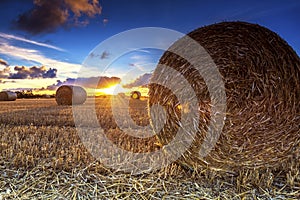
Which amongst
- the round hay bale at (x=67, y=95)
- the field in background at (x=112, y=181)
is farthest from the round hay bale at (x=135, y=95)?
the field in background at (x=112, y=181)

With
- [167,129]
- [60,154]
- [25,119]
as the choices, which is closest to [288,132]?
[167,129]

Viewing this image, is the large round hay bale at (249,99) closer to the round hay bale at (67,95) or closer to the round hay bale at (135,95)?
the round hay bale at (67,95)

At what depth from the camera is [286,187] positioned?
267 centimetres

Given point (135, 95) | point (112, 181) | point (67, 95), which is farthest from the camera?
point (135, 95)

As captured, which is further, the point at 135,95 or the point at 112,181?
the point at 135,95

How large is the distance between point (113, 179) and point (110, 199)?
276mm

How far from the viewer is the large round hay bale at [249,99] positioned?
9.59ft

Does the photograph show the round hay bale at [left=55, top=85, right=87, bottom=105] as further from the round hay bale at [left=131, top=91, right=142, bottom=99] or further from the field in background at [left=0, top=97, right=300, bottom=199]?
the field in background at [left=0, top=97, right=300, bottom=199]

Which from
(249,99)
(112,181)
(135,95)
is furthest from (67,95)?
(249,99)

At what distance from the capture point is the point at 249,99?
2.99 m

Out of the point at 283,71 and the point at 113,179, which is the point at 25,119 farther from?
the point at 283,71

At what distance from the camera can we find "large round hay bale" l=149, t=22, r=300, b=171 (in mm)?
2922

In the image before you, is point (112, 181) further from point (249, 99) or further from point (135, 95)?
point (135, 95)

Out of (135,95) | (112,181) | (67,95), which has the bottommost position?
(112,181)
